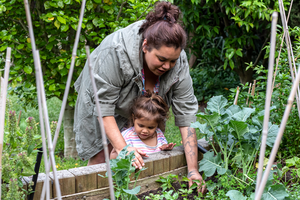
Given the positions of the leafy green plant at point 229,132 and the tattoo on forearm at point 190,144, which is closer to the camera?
the leafy green plant at point 229,132

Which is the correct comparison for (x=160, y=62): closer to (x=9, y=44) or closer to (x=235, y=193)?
(x=235, y=193)

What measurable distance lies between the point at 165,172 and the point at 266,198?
0.68 m

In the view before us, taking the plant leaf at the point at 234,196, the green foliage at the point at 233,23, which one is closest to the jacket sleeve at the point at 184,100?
the plant leaf at the point at 234,196

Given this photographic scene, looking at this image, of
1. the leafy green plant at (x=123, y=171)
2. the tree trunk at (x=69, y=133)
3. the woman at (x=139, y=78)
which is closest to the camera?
the leafy green plant at (x=123, y=171)

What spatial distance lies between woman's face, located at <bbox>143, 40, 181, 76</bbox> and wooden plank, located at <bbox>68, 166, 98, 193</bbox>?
0.72m

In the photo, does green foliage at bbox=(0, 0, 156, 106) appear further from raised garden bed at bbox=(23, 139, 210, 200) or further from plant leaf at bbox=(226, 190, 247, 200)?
plant leaf at bbox=(226, 190, 247, 200)

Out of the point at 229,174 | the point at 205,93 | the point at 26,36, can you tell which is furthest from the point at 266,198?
the point at 205,93

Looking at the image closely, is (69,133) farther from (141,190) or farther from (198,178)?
(198,178)

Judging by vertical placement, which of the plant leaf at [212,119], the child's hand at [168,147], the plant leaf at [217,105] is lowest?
the child's hand at [168,147]

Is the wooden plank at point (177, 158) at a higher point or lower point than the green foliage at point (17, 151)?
lower

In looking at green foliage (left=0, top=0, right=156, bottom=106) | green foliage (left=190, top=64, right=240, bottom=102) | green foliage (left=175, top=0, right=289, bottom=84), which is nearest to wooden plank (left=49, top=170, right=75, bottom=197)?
green foliage (left=0, top=0, right=156, bottom=106)

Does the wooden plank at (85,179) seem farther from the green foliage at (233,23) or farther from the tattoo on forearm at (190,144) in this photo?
the green foliage at (233,23)

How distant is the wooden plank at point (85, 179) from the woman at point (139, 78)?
0.25 metres

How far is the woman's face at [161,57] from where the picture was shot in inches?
67.4
